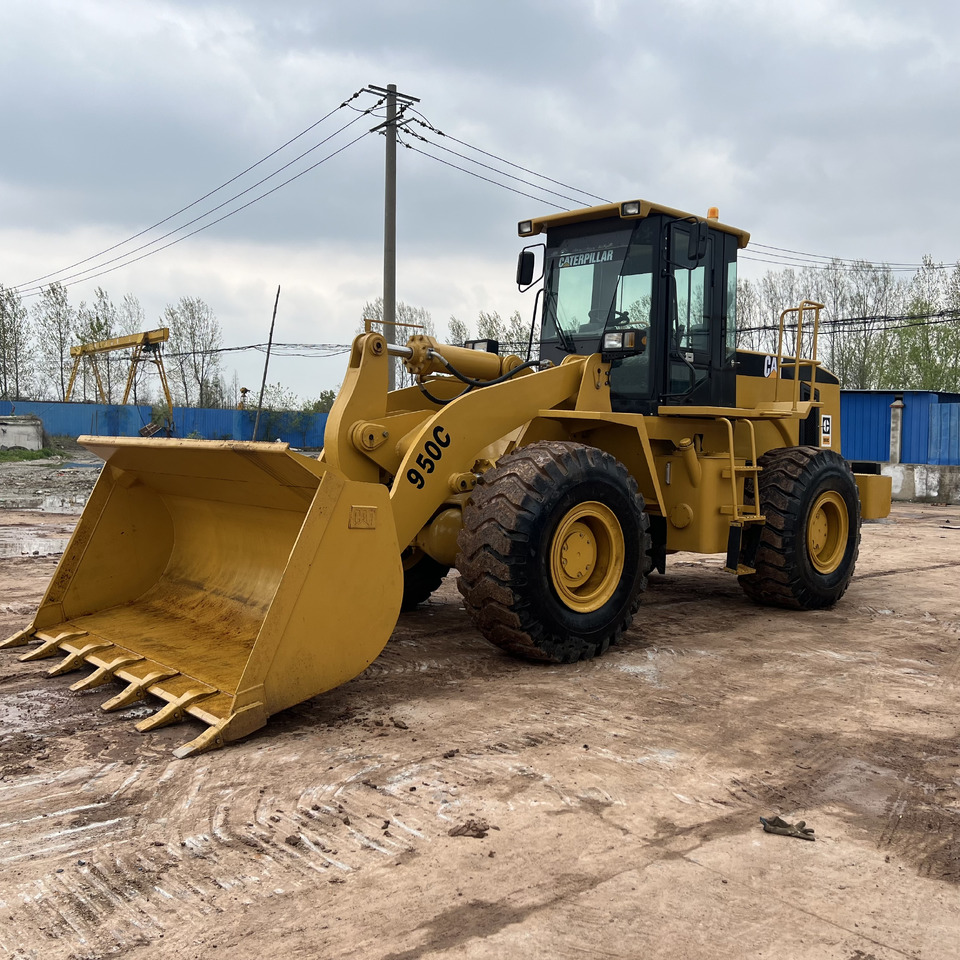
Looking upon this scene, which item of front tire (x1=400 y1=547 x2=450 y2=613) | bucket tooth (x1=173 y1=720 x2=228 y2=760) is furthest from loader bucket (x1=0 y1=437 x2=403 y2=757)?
front tire (x1=400 y1=547 x2=450 y2=613)

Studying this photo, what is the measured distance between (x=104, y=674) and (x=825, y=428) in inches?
258

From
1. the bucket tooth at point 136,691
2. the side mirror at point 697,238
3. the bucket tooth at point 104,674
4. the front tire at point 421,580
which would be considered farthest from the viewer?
the front tire at point 421,580

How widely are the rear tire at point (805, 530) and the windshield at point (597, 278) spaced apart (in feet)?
5.63

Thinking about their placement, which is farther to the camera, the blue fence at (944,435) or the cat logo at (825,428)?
the blue fence at (944,435)

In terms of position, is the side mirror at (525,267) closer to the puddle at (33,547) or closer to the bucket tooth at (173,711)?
the bucket tooth at (173,711)

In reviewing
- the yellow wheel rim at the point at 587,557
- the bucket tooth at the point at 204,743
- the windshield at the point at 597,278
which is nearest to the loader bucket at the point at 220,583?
the bucket tooth at the point at 204,743

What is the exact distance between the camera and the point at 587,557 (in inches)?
217

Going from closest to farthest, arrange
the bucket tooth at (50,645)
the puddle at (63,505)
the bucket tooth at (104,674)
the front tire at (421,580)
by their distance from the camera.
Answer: the bucket tooth at (104,674), the bucket tooth at (50,645), the front tire at (421,580), the puddle at (63,505)

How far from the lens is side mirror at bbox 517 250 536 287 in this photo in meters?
7.00

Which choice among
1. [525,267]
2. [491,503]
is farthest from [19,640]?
[525,267]

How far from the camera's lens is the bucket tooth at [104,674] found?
181 inches

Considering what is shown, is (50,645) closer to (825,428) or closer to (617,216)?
(617,216)

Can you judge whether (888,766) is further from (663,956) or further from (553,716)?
(663,956)

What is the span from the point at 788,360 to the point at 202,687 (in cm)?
588
